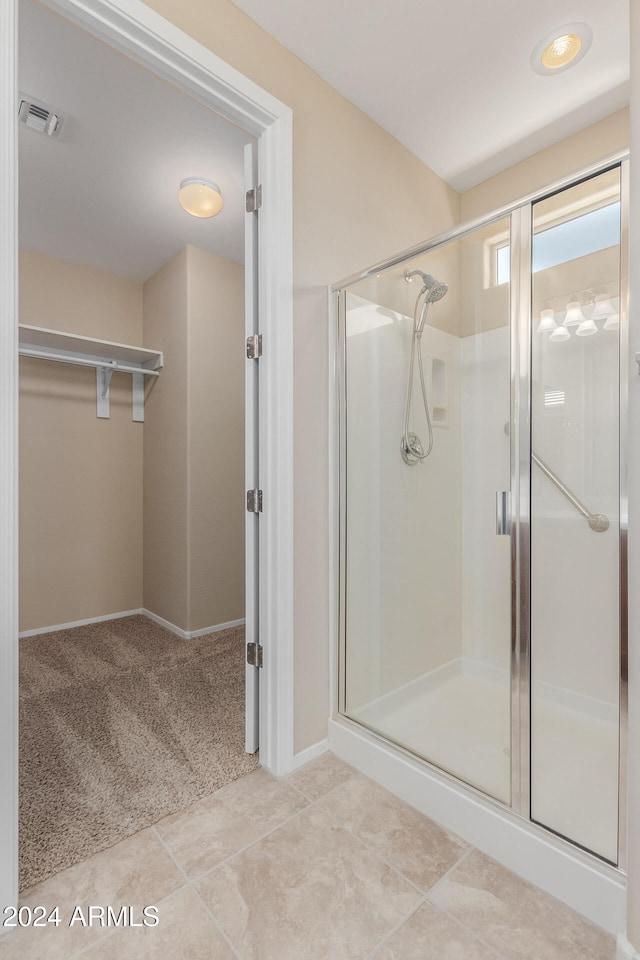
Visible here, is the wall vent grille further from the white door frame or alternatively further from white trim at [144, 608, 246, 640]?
white trim at [144, 608, 246, 640]

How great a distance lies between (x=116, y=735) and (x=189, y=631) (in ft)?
3.84

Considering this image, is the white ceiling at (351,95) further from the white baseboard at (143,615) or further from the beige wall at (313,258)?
the white baseboard at (143,615)

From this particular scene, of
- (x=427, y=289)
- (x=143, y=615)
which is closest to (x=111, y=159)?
(x=427, y=289)

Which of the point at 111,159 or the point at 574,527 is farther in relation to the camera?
the point at 111,159

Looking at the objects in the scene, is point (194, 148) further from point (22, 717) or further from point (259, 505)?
point (22, 717)

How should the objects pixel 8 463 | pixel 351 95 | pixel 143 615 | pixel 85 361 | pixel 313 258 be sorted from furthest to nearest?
pixel 143 615
pixel 85 361
pixel 351 95
pixel 313 258
pixel 8 463

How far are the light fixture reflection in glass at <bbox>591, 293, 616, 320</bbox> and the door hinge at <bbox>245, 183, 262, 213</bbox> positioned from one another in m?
1.19

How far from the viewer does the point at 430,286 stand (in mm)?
1779

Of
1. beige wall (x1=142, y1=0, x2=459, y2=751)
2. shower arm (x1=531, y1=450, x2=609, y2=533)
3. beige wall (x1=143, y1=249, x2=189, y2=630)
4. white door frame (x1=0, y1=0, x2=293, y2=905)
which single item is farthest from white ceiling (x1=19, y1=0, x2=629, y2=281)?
shower arm (x1=531, y1=450, x2=609, y2=533)

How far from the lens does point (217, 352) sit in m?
3.32

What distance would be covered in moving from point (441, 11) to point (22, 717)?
3.22 metres

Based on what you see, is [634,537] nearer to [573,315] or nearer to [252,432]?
[573,315]

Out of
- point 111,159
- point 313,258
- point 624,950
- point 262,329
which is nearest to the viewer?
point 624,950

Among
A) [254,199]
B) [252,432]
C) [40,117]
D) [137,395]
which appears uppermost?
[40,117]
